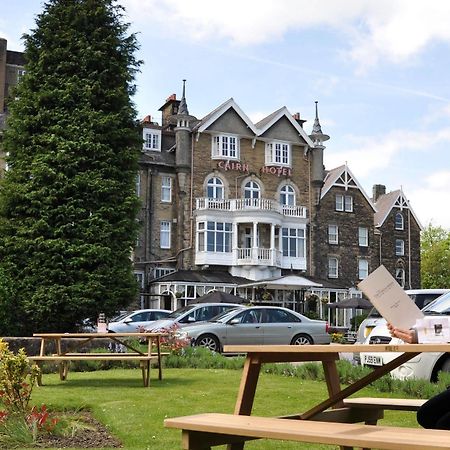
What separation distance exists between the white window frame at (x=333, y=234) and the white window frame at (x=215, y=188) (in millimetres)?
9278

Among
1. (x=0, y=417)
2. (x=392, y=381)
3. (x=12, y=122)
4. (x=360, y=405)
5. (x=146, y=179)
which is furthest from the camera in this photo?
(x=146, y=179)

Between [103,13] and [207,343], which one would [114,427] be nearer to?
[207,343]

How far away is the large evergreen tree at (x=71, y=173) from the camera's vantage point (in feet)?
86.0

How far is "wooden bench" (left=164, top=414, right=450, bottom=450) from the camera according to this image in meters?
3.48

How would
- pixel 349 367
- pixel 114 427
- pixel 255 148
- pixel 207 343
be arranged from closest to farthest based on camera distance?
pixel 114 427 < pixel 349 367 < pixel 207 343 < pixel 255 148

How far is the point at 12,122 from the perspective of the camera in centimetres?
2716

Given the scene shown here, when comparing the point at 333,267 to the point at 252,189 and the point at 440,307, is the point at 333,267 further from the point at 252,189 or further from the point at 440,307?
the point at 440,307

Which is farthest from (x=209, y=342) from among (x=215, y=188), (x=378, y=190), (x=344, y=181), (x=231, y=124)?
(x=378, y=190)

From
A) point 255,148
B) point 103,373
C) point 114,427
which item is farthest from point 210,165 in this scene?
point 114,427

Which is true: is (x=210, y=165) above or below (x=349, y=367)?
above

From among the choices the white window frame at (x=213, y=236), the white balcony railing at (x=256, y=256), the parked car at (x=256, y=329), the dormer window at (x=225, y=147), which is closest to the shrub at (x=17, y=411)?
the parked car at (x=256, y=329)

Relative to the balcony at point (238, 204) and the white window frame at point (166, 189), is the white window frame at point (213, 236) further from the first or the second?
the white window frame at point (166, 189)

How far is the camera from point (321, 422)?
420 cm

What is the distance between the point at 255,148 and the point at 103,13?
76.0 feet
